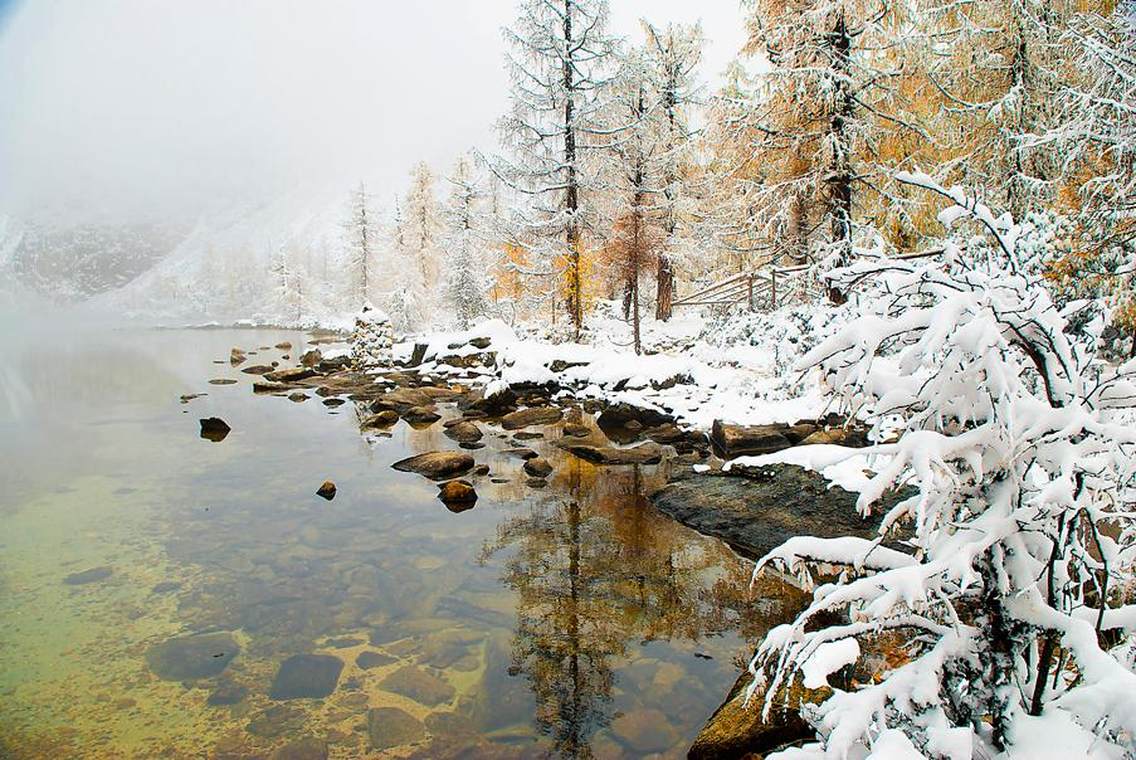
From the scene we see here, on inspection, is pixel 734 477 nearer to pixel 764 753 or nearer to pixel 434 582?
pixel 434 582

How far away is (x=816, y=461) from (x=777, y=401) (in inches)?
457

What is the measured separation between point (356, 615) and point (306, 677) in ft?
3.72

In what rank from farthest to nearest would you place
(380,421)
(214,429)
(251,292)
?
(251,292) → (380,421) → (214,429)

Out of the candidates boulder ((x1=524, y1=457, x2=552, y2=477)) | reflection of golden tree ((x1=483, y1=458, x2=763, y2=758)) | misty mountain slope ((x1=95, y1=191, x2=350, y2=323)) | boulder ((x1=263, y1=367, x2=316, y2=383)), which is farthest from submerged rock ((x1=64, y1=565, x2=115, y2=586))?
misty mountain slope ((x1=95, y1=191, x2=350, y2=323))

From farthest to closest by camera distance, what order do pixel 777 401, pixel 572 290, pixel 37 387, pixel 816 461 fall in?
pixel 37 387 → pixel 572 290 → pixel 777 401 → pixel 816 461

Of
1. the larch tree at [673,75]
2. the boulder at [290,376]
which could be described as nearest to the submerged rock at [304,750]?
the boulder at [290,376]

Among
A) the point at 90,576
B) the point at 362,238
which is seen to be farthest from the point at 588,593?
the point at 362,238

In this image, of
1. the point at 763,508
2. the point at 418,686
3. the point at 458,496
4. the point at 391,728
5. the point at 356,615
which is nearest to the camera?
the point at 391,728

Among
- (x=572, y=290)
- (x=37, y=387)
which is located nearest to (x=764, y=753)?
(x=572, y=290)

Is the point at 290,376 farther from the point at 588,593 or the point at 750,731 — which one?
the point at 750,731

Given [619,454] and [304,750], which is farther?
[619,454]

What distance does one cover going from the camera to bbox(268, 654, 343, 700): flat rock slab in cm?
525

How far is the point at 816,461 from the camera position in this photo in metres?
2.52

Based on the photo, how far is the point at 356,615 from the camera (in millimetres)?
6613
